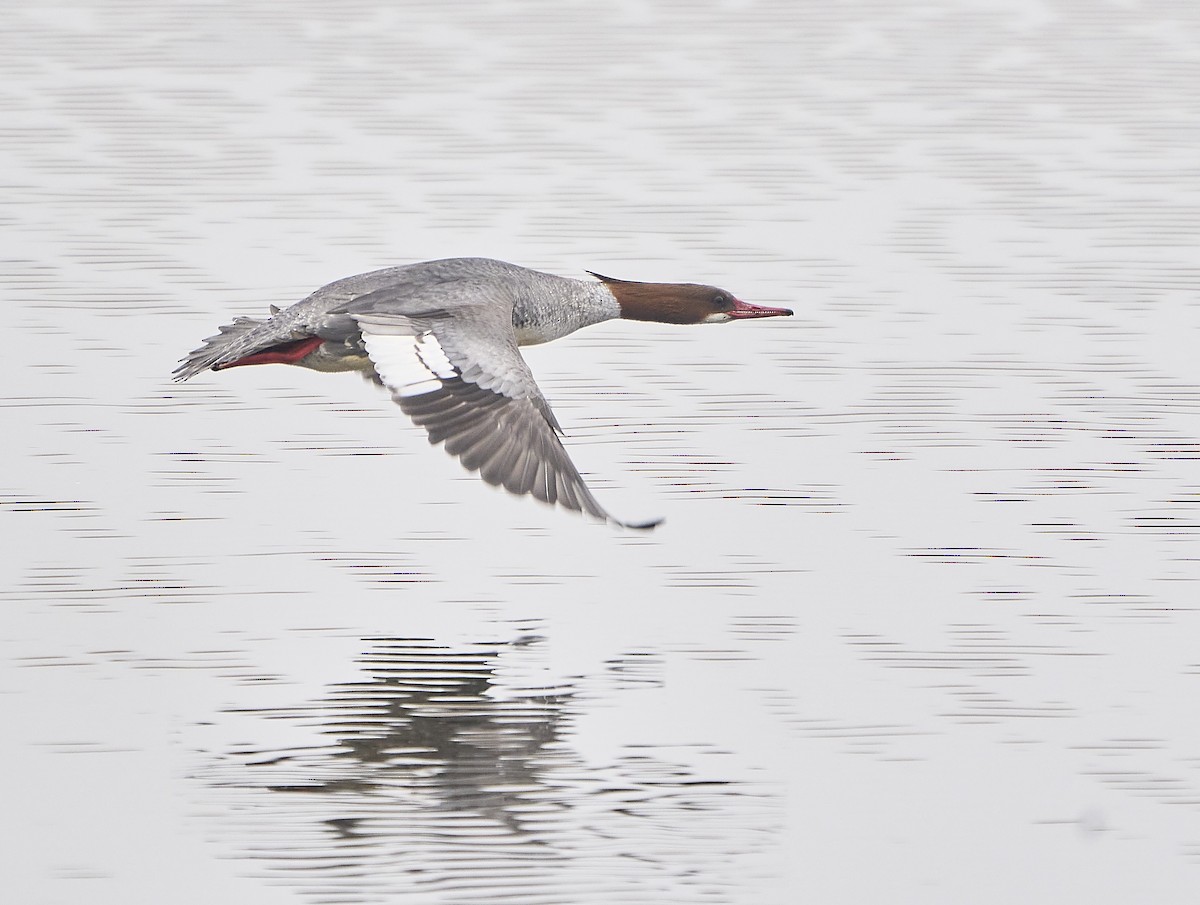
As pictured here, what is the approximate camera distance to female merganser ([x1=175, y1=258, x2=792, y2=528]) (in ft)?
21.1

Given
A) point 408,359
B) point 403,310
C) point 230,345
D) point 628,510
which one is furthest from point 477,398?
point 230,345

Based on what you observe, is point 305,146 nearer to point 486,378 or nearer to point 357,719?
point 486,378

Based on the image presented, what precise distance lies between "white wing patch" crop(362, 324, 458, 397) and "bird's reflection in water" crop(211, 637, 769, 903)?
1.12 meters

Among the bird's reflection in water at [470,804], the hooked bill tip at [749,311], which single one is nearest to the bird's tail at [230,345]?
the bird's reflection in water at [470,804]

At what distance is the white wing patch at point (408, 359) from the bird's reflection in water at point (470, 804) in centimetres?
112

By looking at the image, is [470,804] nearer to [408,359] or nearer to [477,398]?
[477,398]

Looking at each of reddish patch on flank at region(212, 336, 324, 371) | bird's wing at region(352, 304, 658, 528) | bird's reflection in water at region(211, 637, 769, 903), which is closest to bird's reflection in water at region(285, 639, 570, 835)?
bird's reflection in water at region(211, 637, 769, 903)

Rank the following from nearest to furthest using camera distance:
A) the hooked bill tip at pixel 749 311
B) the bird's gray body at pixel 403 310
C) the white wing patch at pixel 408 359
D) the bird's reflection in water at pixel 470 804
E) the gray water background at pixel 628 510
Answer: the bird's reflection in water at pixel 470 804 → the gray water background at pixel 628 510 → the white wing patch at pixel 408 359 → the bird's gray body at pixel 403 310 → the hooked bill tip at pixel 749 311

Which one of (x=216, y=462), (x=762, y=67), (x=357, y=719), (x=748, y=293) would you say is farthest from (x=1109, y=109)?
(x=357, y=719)

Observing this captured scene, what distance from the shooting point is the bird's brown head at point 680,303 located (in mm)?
8820

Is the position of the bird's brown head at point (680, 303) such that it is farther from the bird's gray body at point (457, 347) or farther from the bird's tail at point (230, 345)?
Result: the bird's tail at point (230, 345)

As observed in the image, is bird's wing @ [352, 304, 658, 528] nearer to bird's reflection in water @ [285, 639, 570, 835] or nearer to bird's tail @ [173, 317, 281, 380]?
bird's tail @ [173, 317, 281, 380]

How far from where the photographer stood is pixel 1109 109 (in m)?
13.5

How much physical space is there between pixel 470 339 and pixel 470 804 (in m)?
2.17
